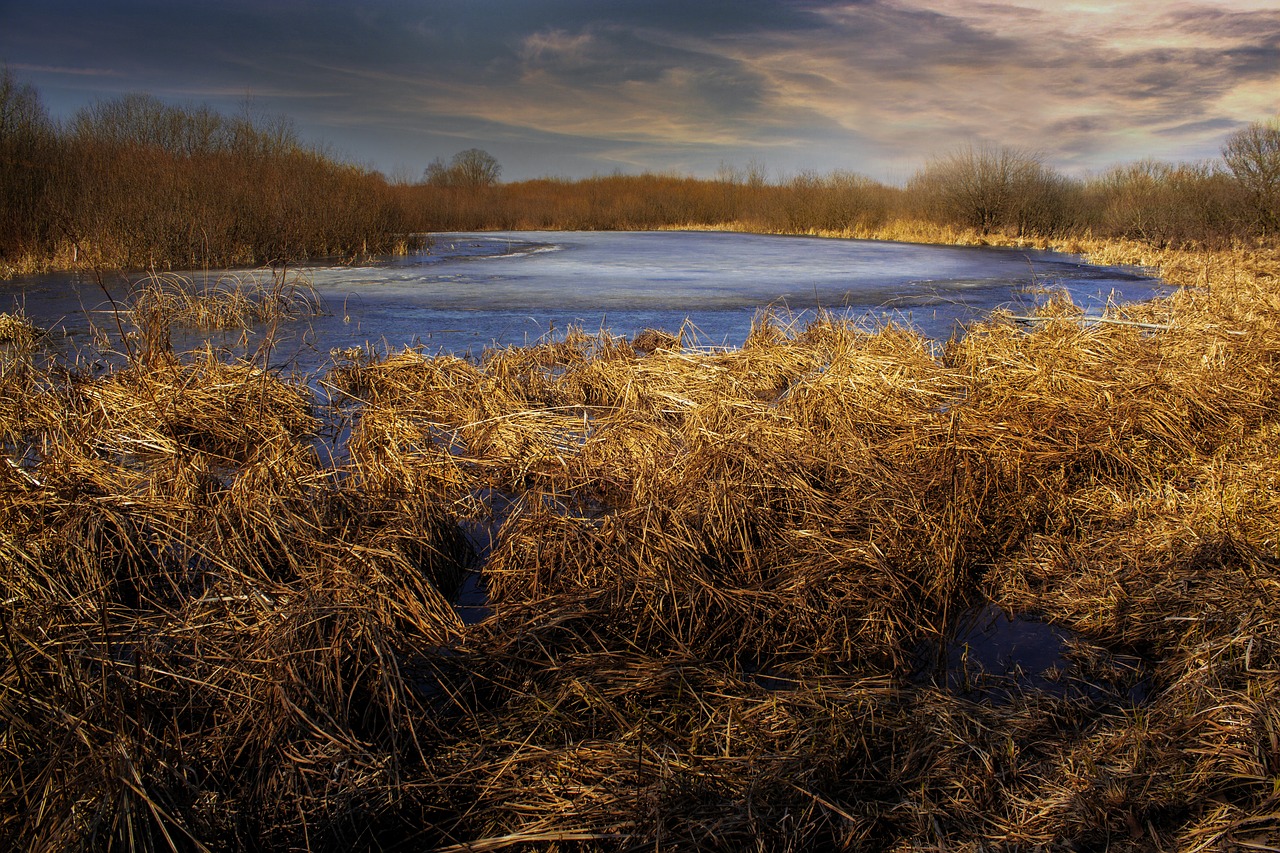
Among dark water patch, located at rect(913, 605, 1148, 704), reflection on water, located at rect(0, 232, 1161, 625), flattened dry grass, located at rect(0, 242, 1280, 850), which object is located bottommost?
dark water patch, located at rect(913, 605, 1148, 704)

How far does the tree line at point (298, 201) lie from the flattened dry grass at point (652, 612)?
3.92m

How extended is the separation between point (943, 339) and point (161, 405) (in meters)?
7.70

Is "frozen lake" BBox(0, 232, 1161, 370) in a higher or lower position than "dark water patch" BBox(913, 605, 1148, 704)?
higher

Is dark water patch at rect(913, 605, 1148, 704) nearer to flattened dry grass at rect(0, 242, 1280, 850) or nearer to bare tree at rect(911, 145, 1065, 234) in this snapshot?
flattened dry grass at rect(0, 242, 1280, 850)

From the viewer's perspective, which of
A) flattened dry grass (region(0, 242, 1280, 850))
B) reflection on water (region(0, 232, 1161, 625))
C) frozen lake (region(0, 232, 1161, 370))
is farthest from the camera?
frozen lake (region(0, 232, 1161, 370))

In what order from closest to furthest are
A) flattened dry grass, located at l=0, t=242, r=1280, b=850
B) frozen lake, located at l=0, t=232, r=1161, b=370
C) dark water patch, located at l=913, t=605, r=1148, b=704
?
flattened dry grass, located at l=0, t=242, r=1280, b=850, dark water patch, located at l=913, t=605, r=1148, b=704, frozen lake, located at l=0, t=232, r=1161, b=370

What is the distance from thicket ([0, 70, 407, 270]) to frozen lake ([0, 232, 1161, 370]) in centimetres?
165

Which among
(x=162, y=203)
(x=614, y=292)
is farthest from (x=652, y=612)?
(x=162, y=203)

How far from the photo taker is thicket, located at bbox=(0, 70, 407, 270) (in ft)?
51.4

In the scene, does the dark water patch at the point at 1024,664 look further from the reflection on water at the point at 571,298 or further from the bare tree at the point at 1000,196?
the bare tree at the point at 1000,196

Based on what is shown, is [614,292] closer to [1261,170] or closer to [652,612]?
[652,612]

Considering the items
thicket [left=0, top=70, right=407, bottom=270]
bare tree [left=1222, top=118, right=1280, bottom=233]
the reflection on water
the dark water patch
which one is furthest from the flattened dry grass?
bare tree [left=1222, top=118, right=1280, bottom=233]

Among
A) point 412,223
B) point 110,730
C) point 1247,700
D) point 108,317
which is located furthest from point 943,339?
point 412,223

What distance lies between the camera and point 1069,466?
475cm
